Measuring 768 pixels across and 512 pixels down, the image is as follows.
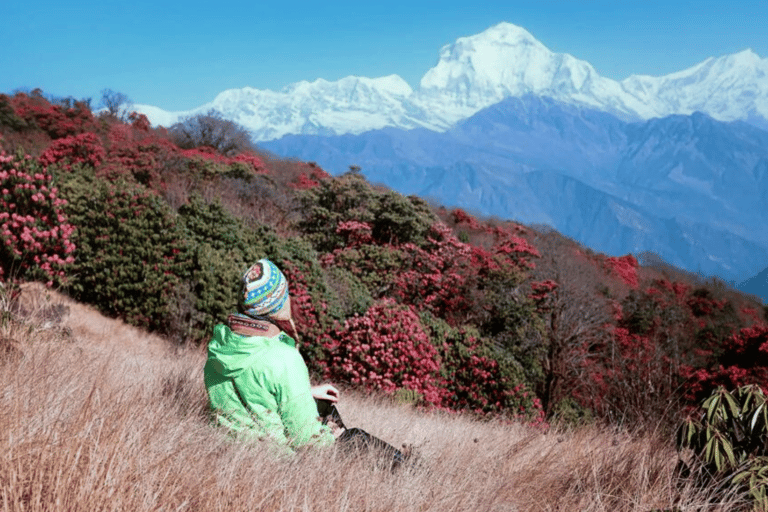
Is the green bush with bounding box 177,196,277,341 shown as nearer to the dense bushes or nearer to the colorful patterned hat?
the dense bushes

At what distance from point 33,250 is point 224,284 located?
2.76 meters

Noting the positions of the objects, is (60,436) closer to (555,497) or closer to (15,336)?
(15,336)

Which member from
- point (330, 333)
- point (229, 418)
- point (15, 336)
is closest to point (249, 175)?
point (330, 333)

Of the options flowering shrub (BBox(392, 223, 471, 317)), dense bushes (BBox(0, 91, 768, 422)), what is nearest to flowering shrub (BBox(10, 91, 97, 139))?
dense bushes (BBox(0, 91, 768, 422))

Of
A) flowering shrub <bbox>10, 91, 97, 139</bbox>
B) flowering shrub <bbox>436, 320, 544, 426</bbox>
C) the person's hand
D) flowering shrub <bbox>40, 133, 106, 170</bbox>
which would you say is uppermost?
flowering shrub <bbox>10, 91, 97, 139</bbox>

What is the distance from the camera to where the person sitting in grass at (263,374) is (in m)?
2.66

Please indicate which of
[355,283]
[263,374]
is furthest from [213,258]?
[263,374]

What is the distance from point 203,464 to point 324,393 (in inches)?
37.5

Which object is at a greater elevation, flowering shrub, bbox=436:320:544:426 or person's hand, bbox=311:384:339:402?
person's hand, bbox=311:384:339:402

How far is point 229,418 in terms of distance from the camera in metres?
2.81

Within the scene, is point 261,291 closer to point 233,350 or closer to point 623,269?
point 233,350

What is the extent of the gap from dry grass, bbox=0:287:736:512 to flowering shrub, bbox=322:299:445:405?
203 inches

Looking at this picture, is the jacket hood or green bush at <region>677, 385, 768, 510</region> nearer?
the jacket hood

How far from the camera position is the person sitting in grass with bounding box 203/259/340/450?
266 cm
